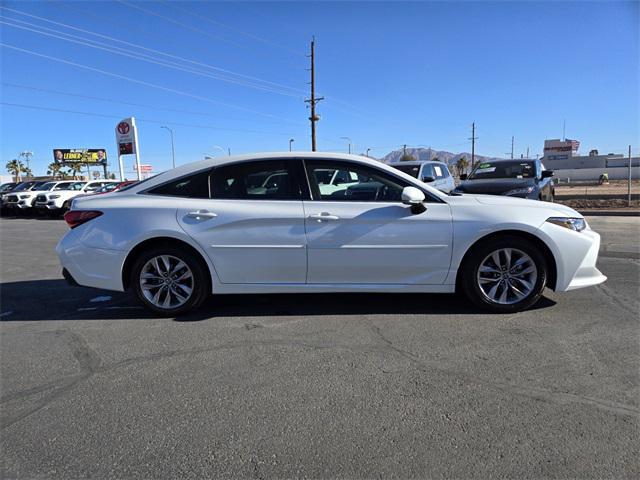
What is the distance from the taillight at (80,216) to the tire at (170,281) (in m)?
0.62

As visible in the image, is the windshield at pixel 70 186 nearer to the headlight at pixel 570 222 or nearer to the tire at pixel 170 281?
the tire at pixel 170 281

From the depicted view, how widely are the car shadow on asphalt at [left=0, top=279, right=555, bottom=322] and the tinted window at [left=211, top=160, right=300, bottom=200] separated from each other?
3.97 ft

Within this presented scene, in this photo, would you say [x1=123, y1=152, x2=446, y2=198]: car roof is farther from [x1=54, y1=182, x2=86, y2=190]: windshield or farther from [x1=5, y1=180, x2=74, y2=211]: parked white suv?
[x1=54, y1=182, x2=86, y2=190]: windshield

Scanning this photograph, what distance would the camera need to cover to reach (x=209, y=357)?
365cm

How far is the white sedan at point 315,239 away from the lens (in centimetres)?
438

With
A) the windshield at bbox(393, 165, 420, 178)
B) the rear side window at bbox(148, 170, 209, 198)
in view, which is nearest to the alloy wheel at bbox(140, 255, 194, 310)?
the rear side window at bbox(148, 170, 209, 198)

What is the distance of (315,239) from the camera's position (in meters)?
4.39

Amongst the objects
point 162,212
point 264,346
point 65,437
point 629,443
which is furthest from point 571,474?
point 162,212

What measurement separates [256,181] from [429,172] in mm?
9533

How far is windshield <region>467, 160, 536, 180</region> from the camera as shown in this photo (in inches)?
439

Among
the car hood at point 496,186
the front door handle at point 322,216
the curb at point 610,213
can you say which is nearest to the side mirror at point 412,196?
the front door handle at point 322,216

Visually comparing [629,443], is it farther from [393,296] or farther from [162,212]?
[162,212]

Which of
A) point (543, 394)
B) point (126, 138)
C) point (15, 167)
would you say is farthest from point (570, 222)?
point (15, 167)

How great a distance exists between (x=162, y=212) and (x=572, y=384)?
3.77 m
